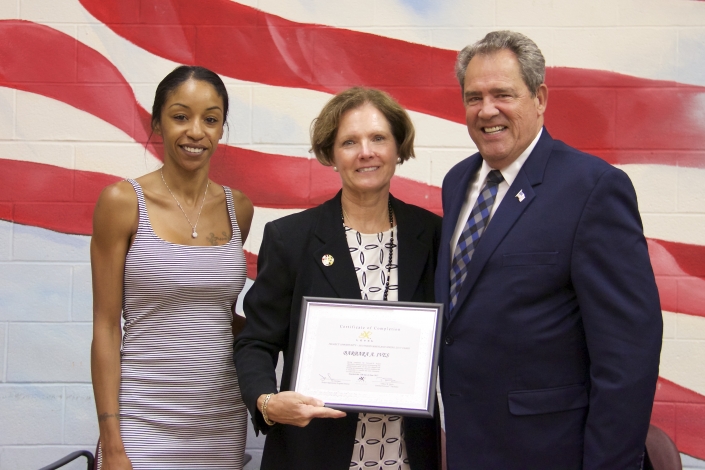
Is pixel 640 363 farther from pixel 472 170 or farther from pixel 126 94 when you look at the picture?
pixel 126 94

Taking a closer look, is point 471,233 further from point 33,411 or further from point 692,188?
point 33,411

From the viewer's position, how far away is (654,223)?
3211 millimetres

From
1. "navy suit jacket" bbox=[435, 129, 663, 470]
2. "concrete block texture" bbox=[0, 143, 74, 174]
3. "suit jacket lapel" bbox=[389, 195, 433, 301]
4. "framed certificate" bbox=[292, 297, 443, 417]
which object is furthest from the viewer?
"concrete block texture" bbox=[0, 143, 74, 174]

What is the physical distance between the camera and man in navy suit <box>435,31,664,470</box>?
5.90ft

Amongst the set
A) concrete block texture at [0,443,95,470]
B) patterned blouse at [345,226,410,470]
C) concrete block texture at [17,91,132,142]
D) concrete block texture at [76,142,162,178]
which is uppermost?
concrete block texture at [17,91,132,142]

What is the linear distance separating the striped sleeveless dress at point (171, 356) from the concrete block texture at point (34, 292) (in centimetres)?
108

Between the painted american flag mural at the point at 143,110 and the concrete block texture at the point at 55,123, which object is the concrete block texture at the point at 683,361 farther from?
the concrete block texture at the point at 55,123

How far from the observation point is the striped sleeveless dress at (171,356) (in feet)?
7.51

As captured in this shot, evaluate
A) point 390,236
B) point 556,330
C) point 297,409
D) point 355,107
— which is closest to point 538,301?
point 556,330

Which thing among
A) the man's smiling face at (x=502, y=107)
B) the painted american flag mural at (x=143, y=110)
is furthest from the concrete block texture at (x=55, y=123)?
the man's smiling face at (x=502, y=107)

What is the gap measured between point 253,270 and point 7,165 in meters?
1.24

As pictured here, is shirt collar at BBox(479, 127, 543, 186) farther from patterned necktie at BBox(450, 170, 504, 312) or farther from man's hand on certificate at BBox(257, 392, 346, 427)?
man's hand on certificate at BBox(257, 392, 346, 427)

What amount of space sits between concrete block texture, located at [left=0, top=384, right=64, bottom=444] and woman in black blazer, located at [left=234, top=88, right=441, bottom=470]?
5.07 feet
